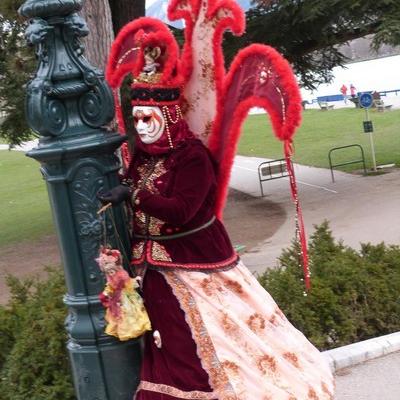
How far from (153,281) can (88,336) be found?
1.29 feet

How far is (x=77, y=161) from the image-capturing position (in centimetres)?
322

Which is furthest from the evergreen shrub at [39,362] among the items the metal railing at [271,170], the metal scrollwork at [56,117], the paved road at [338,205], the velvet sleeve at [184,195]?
the metal railing at [271,170]

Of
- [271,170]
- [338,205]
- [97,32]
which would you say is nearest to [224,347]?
[97,32]

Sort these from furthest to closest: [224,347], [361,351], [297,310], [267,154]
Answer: [267,154] < [297,310] < [361,351] < [224,347]

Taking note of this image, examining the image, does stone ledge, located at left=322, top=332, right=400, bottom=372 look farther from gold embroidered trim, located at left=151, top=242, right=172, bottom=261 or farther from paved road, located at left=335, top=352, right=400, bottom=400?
gold embroidered trim, located at left=151, top=242, right=172, bottom=261

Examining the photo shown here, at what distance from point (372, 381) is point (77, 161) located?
2.54m

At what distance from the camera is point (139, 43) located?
3547mm

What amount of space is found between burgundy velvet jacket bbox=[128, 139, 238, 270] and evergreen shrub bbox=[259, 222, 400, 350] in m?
1.80

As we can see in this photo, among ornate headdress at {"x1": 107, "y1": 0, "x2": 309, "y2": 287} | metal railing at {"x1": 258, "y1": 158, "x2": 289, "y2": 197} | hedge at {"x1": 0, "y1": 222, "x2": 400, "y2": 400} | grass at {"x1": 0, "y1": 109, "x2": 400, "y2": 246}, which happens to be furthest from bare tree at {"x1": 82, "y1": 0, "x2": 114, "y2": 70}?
metal railing at {"x1": 258, "y1": 158, "x2": 289, "y2": 197}

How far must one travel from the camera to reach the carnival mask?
350cm

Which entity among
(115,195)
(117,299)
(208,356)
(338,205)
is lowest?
(338,205)

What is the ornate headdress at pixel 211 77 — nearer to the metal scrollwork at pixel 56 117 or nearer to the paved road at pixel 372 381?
the metal scrollwork at pixel 56 117

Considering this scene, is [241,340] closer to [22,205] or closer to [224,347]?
[224,347]

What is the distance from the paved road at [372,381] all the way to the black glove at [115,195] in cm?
212
